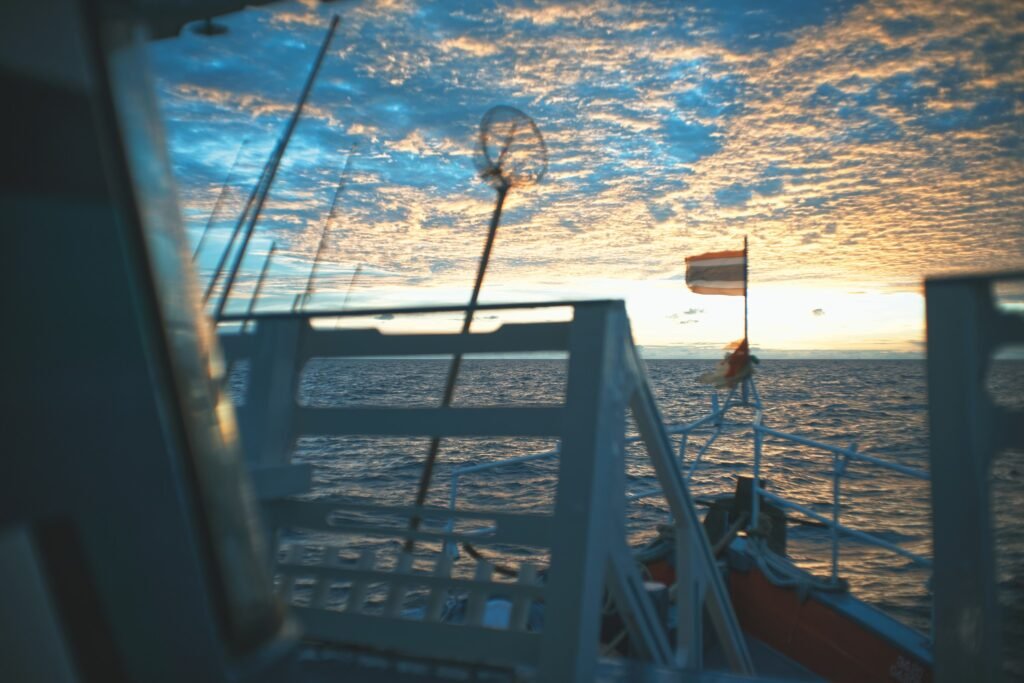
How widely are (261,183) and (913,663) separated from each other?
8159 mm

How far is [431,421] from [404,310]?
1.64ft

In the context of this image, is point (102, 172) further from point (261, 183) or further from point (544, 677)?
point (261, 183)

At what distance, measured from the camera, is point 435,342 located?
272cm

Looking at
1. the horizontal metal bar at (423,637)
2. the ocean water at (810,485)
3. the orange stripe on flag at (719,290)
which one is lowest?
the ocean water at (810,485)

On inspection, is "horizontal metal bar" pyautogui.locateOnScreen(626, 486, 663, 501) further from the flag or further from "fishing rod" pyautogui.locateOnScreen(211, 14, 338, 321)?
the flag

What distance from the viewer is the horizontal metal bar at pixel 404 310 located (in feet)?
8.15

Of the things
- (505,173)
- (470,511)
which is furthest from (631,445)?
(470,511)

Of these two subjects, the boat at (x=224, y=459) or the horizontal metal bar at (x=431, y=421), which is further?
A: the horizontal metal bar at (x=431, y=421)

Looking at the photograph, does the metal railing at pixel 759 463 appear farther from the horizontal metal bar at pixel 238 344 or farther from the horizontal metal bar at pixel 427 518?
the horizontal metal bar at pixel 238 344

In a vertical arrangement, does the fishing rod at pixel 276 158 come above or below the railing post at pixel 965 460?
above

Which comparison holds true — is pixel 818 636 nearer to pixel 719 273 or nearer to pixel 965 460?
pixel 965 460

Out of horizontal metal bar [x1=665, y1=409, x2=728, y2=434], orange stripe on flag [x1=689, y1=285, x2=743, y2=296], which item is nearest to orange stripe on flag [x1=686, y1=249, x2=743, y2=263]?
orange stripe on flag [x1=689, y1=285, x2=743, y2=296]

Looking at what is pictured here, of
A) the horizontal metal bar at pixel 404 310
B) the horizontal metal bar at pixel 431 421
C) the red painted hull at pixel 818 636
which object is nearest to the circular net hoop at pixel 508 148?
the horizontal metal bar at pixel 404 310

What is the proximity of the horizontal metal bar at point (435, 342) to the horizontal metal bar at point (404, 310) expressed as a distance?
0.27 ft
